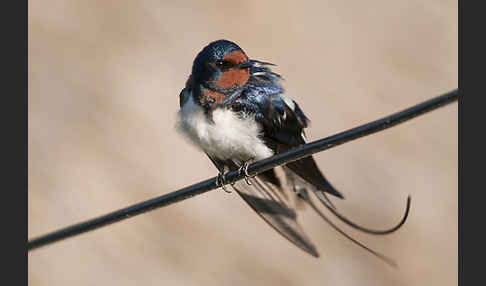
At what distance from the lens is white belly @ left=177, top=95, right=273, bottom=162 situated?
3143 mm

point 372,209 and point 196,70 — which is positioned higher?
point 196,70

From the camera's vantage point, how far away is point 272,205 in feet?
11.5

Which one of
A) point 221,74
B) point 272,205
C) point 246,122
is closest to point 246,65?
point 221,74

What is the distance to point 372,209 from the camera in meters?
6.89

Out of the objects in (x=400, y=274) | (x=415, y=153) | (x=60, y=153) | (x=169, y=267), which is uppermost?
(x=60, y=153)

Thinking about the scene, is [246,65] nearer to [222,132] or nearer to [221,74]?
[221,74]

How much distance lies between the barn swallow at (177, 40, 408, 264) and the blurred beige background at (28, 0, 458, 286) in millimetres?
2547

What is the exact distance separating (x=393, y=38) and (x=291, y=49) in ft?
3.25

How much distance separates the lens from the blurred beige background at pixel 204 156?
622cm

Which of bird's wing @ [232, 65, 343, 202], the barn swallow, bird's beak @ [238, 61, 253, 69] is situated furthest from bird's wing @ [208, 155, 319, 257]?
bird's beak @ [238, 61, 253, 69]

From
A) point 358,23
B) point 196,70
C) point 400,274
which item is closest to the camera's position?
point 196,70

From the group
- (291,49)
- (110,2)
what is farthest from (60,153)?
(291,49)

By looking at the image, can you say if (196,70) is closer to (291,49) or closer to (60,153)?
(60,153)

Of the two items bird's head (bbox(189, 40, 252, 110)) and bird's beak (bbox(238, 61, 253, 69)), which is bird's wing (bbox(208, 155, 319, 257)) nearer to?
bird's head (bbox(189, 40, 252, 110))
